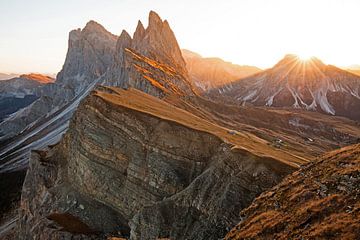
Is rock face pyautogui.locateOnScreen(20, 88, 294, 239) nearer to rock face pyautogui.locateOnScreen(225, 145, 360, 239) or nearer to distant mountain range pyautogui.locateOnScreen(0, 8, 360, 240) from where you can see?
distant mountain range pyautogui.locateOnScreen(0, 8, 360, 240)

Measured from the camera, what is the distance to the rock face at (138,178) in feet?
161

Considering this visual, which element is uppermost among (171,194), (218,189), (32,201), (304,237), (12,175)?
(304,237)

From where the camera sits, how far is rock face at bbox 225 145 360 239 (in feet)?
82.2

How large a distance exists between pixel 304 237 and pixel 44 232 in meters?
55.9

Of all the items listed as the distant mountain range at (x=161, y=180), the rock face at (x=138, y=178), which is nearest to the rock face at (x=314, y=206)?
the distant mountain range at (x=161, y=180)

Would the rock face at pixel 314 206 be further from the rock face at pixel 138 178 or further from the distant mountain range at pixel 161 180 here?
the rock face at pixel 138 178

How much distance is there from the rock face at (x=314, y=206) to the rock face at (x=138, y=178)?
10.6 meters

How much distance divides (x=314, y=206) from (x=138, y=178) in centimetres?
4210

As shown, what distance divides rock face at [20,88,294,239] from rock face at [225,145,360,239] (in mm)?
10618

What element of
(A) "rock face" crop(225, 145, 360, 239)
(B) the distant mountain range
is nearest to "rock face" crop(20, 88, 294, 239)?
(B) the distant mountain range

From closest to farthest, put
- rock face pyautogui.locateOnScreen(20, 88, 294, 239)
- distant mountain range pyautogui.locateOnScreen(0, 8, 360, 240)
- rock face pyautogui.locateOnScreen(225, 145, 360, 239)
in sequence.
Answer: rock face pyautogui.locateOnScreen(225, 145, 360, 239) < distant mountain range pyautogui.locateOnScreen(0, 8, 360, 240) < rock face pyautogui.locateOnScreen(20, 88, 294, 239)

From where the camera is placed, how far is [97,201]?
7094cm

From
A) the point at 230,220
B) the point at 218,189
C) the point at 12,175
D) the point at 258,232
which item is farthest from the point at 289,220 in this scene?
the point at 12,175

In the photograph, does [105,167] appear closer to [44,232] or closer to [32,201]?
[44,232]
